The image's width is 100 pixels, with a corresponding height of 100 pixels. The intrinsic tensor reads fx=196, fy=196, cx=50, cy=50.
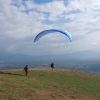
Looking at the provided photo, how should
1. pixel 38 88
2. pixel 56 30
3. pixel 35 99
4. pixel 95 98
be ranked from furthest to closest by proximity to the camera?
1. pixel 56 30
2. pixel 95 98
3. pixel 38 88
4. pixel 35 99

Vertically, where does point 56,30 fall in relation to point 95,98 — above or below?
above

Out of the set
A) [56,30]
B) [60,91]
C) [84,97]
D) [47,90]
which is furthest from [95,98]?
[56,30]

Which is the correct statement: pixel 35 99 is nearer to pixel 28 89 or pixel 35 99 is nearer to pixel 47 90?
pixel 28 89

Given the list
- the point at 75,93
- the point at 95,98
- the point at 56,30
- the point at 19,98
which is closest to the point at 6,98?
the point at 19,98

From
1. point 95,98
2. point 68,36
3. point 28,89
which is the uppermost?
point 68,36

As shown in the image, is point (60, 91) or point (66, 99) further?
point (60, 91)

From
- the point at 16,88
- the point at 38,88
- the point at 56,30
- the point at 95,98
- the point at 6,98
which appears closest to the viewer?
the point at 6,98

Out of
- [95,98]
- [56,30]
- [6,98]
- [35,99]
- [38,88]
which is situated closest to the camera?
[6,98]

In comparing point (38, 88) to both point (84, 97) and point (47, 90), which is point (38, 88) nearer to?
point (47, 90)

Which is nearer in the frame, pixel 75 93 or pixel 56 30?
pixel 75 93
